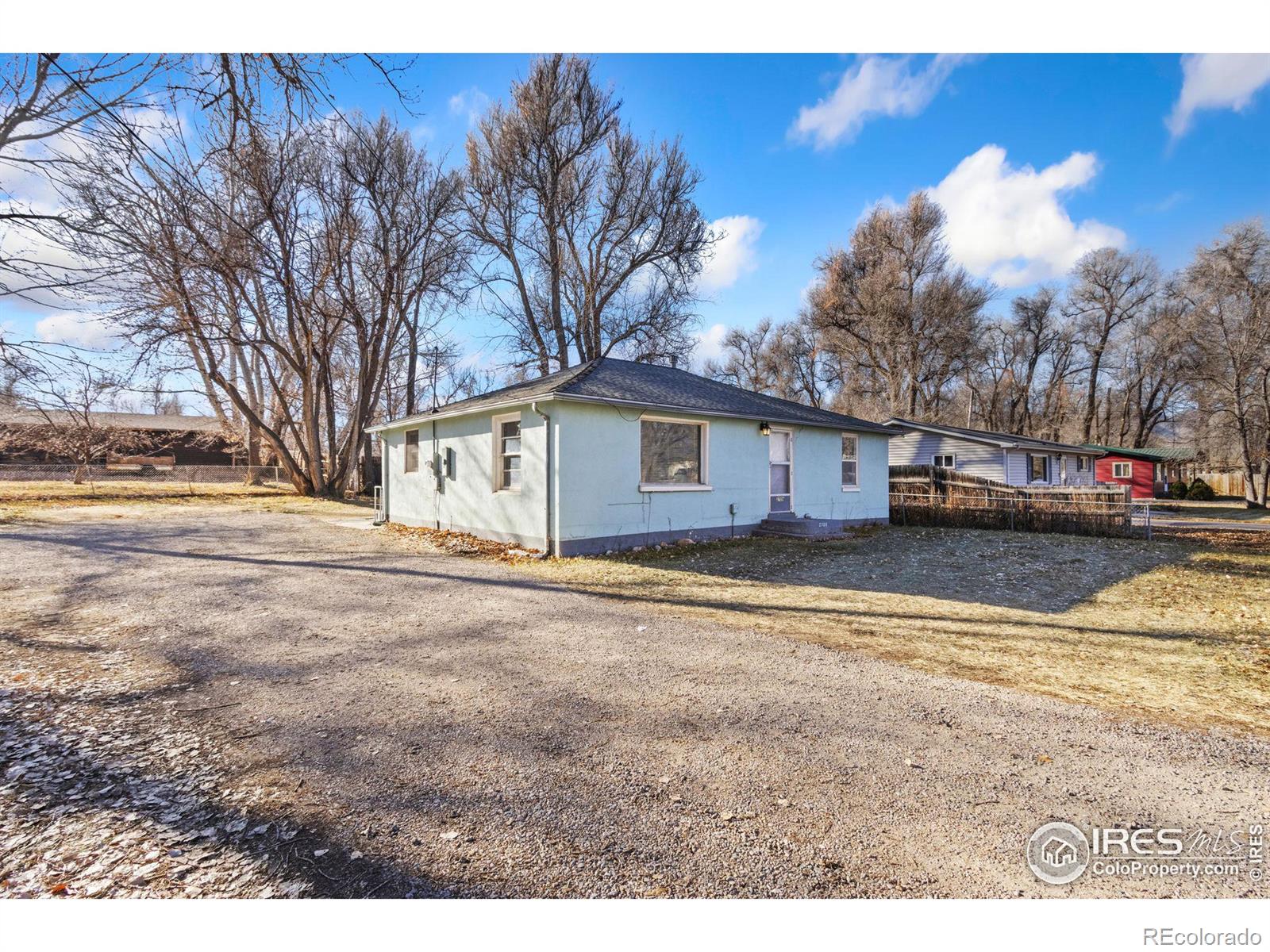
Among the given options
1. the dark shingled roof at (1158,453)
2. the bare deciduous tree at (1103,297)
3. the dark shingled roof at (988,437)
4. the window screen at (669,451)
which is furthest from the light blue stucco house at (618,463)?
the bare deciduous tree at (1103,297)

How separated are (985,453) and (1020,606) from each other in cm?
1643

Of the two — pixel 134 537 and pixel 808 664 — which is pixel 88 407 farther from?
pixel 134 537

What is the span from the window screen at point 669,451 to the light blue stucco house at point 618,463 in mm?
23

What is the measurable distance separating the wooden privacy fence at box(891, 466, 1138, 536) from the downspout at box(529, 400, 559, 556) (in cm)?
1077

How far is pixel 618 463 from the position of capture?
974cm

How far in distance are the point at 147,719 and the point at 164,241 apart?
10.9ft

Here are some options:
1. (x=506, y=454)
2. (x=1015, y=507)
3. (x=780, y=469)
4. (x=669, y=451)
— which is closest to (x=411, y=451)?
(x=506, y=454)

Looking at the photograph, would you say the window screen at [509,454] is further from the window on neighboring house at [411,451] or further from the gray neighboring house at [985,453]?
the gray neighboring house at [985,453]

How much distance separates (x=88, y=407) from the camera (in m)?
4.63

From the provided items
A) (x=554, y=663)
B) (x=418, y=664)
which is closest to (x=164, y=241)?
(x=418, y=664)

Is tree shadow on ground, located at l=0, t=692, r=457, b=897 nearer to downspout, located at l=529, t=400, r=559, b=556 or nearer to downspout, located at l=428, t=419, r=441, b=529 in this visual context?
downspout, located at l=529, t=400, r=559, b=556

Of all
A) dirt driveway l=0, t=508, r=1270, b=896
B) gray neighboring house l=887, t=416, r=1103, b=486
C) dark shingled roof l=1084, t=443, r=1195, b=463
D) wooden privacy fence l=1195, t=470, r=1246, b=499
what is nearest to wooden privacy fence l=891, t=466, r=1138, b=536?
gray neighboring house l=887, t=416, r=1103, b=486

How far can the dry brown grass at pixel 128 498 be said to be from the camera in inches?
664

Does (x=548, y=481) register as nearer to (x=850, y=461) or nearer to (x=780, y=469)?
(x=780, y=469)
